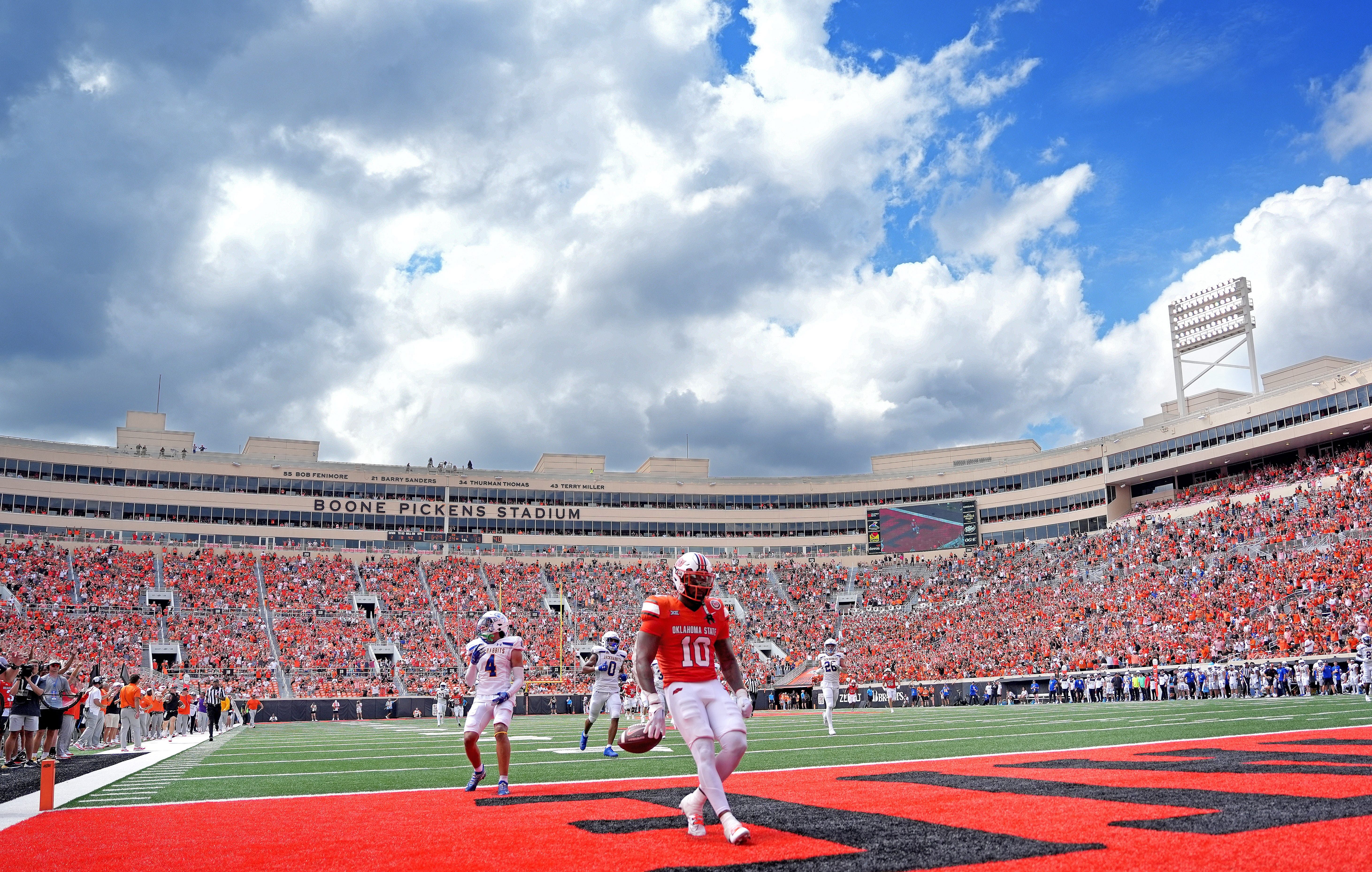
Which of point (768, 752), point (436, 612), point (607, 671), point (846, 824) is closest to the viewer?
point (846, 824)

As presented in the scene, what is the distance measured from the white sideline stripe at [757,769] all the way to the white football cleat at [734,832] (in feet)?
15.3

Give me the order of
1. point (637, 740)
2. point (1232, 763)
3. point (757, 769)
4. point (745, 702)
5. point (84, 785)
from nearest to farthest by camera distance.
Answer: point (637, 740) < point (1232, 763) < point (757, 769) < point (84, 785) < point (745, 702)

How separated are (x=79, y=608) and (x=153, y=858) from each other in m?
50.2

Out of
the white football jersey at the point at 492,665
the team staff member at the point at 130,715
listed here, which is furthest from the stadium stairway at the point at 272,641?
the white football jersey at the point at 492,665

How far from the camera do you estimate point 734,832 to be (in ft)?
20.2

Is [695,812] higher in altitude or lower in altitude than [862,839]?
higher

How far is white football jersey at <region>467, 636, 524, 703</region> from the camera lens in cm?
1083

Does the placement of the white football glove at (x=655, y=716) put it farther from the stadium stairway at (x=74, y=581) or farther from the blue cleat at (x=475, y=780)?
the stadium stairway at (x=74, y=581)

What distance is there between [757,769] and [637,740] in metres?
5.45

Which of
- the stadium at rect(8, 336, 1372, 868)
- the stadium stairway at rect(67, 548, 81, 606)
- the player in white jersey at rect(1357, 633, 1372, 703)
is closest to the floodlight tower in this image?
the stadium at rect(8, 336, 1372, 868)

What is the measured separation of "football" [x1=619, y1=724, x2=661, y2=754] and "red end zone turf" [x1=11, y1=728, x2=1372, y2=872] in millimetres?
585

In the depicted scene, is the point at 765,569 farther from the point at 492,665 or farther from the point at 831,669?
the point at 492,665

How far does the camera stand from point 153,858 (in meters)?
6.66

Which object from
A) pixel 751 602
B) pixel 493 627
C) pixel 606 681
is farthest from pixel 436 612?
pixel 493 627
